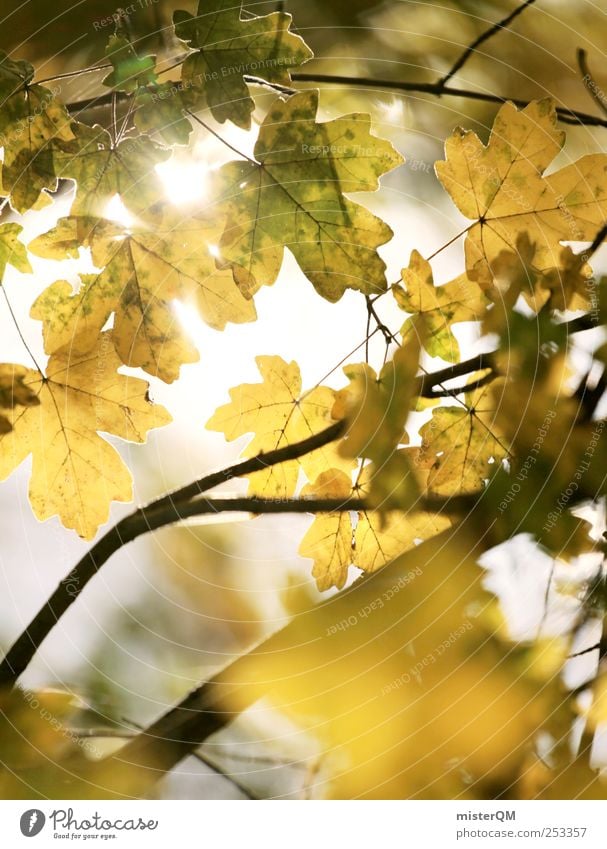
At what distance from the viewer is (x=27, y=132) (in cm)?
40

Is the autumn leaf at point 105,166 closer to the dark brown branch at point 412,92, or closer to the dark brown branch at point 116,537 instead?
the dark brown branch at point 412,92

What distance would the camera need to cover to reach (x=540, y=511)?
43 centimetres

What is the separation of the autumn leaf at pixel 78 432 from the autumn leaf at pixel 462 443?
18 centimetres

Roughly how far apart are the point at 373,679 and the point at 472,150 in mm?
370

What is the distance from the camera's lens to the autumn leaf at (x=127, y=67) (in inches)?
15.7

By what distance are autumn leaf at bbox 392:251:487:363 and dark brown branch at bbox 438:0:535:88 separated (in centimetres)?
13

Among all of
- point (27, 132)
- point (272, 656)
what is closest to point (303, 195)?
point (27, 132)

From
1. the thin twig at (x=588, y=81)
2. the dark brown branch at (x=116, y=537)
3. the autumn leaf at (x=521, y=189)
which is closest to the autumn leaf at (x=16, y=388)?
the dark brown branch at (x=116, y=537)

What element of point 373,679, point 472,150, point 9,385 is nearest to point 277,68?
point 472,150

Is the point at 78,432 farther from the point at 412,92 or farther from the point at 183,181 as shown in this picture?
the point at 412,92

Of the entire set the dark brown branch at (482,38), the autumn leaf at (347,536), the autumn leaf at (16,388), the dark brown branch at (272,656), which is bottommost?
the dark brown branch at (272,656)

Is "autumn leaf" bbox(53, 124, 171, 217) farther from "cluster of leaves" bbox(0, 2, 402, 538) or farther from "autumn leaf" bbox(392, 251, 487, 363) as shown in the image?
"autumn leaf" bbox(392, 251, 487, 363)

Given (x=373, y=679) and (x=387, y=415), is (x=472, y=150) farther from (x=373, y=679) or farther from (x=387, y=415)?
(x=373, y=679)
